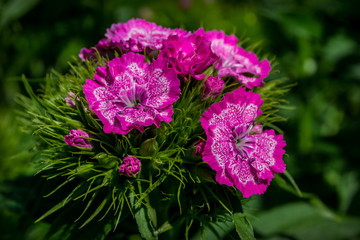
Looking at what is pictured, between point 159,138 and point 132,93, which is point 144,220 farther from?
point 132,93

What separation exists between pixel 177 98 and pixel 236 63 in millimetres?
385

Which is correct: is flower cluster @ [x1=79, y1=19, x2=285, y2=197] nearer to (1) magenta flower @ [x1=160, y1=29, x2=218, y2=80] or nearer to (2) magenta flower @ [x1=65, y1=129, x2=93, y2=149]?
(1) magenta flower @ [x1=160, y1=29, x2=218, y2=80]

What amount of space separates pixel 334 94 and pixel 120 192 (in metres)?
2.74

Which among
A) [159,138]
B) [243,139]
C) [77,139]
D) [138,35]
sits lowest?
[243,139]

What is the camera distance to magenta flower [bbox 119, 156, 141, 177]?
117cm

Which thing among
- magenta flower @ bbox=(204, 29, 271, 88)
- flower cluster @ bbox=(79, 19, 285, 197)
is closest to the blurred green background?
magenta flower @ bbox=(204, 29, 271, 88)

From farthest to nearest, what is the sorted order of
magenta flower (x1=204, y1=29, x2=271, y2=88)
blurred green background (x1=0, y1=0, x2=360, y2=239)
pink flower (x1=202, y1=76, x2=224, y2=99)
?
blurred green background (x1=0, y1=0, x2=360, y2=239) → magenta flower (x1=204, y1=29, x2=271, y2=88) → pink flower (x1=202, y1=76, x2=224, y2=99)

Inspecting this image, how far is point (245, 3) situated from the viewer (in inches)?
227

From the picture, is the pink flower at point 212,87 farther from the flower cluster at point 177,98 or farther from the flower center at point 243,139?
the flower center at point 243,139

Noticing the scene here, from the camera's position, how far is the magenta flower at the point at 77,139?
3.95 ft

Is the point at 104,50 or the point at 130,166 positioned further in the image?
the point at 104,50

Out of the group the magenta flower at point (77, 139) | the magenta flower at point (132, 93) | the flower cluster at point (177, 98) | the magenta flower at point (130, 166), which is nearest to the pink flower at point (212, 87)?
the flower cluster at point (177, 98)

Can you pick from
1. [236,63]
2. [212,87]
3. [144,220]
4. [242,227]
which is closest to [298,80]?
[236,63]

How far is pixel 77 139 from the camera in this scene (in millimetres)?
1204
